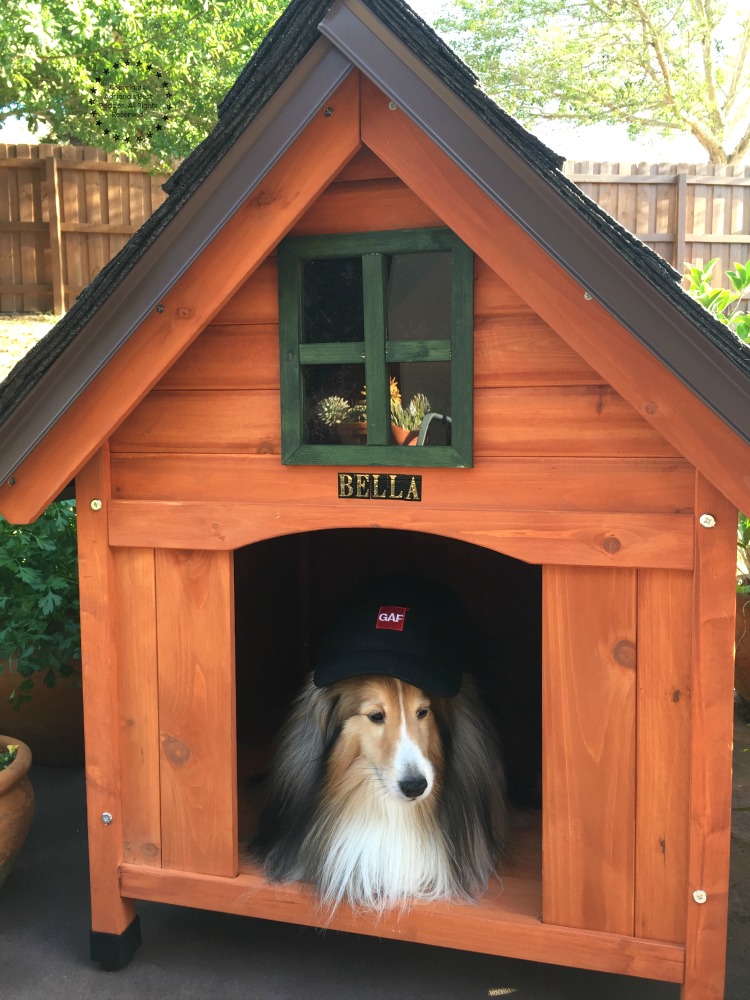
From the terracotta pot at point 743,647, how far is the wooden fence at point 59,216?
29.1ft

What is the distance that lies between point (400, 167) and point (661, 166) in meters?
A: 11.1

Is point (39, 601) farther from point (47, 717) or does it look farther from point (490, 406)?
point (490, 406)

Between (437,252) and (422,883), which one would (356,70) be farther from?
(422,883)

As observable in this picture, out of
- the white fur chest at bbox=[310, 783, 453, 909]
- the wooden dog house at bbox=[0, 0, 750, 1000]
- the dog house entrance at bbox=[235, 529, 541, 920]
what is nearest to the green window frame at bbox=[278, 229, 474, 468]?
the wooden dog house at bbox=[0, 0, 750, 1000]

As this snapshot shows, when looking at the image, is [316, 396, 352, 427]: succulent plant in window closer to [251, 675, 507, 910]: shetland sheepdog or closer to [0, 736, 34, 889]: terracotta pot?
[251, 675, 507, 910]: shetland sheepdog

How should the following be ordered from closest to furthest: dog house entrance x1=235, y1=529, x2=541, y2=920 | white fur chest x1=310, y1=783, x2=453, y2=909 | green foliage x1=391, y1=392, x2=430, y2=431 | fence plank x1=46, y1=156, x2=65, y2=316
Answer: green foliage x1=391, y1=392, x2=430, y2=431, white fur chest x1=310, y1=783, x2=453, y2=909, dog house entrance x1=235, y1=529, x2=541, y2=920, fence plank x1=46, y1=156, x2=65, y2=316

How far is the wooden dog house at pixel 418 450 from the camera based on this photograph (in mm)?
2066

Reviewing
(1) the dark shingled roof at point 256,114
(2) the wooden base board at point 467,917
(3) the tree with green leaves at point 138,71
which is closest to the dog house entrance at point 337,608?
(2) the wooden base board at point 467,917

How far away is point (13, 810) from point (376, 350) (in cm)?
197

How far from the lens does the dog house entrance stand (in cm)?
364

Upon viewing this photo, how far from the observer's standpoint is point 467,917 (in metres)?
2.48

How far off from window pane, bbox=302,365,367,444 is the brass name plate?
0.10 metres

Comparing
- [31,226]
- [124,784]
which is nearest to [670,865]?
[124,784]

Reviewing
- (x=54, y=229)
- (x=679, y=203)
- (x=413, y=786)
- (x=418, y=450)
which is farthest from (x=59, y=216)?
(x=413, y=786)
